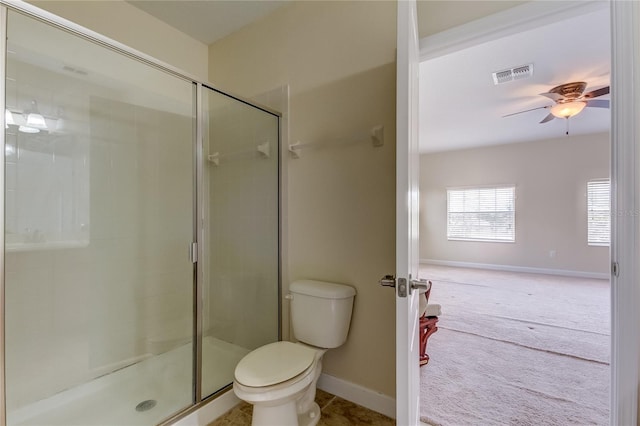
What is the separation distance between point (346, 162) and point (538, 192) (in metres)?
5.28

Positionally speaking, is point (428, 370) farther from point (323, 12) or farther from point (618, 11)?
point (323, 12)

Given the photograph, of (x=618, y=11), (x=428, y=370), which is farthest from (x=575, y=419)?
(x=618, y=11)

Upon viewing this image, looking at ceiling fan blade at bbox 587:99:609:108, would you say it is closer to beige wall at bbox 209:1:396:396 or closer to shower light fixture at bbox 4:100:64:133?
beige wall at bbox 209:1:396:396

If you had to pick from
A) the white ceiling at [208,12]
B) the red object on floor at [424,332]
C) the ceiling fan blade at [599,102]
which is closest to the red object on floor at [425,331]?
the red object on floor at [424,332]

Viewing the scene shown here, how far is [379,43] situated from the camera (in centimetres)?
167

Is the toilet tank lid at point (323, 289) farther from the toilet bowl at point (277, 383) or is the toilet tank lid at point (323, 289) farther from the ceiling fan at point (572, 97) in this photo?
the ceiling fan at point (572, 97)

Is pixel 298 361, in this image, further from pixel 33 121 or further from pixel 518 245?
pixel 518 245

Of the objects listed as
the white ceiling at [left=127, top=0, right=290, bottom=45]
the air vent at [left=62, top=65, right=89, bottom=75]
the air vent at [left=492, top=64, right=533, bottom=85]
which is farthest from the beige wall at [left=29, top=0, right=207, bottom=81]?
the air vent at [left=492, top=64, right=533, bottom=85]

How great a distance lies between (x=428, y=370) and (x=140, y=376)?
76.8 inches

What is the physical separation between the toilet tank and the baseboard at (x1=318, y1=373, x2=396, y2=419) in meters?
0.30

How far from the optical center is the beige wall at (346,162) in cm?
167

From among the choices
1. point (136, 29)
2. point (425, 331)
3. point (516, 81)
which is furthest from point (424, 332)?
point (136, 29)

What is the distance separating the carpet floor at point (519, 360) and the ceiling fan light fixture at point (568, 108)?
2248 millimetres

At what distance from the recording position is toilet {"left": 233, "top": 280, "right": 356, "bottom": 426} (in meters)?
1.30
